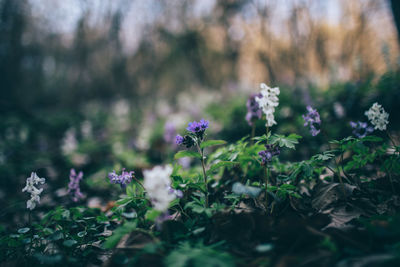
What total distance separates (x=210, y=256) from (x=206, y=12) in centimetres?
1452

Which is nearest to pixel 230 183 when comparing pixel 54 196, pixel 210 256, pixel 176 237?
pixel 176 237

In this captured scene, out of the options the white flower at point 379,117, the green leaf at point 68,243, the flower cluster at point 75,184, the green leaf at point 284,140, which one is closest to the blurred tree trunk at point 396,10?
the white flower at point 379,117

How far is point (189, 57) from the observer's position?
46.3 feet

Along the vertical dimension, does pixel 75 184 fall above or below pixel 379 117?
above

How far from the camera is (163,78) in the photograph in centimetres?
Result: 1916

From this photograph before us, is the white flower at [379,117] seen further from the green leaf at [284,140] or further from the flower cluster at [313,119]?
the green leaf at [284,140]

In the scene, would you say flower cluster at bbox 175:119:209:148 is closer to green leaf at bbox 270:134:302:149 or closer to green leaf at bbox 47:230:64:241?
green leaf at bbox 270:134:302:149

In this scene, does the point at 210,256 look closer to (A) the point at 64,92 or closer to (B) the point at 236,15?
(B) the point at 236,15

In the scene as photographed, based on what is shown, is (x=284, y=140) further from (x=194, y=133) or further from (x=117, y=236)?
(x=117, y=236)

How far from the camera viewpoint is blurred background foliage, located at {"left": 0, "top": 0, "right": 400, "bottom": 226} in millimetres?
4555

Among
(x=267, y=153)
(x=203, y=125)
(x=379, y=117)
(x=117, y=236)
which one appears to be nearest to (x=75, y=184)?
(x=117, y=236)

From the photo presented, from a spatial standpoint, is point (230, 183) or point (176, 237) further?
point (230, 183)

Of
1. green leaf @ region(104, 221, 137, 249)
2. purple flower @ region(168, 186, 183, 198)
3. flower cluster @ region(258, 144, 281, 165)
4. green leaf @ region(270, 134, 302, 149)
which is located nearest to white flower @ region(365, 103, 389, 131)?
green leaf @ region(270, 134, 302, 149)

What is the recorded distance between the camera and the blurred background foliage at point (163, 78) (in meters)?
4.55
